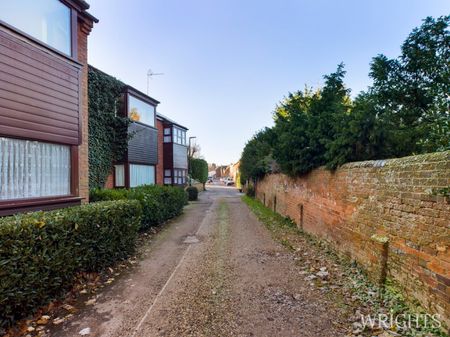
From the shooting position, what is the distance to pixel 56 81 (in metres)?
5.96

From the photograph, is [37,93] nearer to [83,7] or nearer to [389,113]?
[83,7]

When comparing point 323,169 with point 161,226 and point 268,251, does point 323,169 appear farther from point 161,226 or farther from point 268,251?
point 161,226

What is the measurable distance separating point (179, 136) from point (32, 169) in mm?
17080

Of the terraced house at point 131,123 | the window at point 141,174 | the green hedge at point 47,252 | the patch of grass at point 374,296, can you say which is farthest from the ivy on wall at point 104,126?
the patch of grass at point 374,296

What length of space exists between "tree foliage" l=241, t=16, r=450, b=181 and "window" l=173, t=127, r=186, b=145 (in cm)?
1453

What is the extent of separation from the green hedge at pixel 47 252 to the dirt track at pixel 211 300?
58cm

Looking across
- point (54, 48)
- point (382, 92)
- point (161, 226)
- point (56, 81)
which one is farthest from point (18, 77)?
point (382, 92)

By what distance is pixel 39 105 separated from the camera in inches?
216

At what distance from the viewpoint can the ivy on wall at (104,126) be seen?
11377 mm

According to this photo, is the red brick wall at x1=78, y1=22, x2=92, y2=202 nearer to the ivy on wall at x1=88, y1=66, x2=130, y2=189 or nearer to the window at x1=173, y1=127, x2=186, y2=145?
the ivy on wall at x1=88, y1=66, x2=130, y2=189

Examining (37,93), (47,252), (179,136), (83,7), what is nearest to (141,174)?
(179,136)

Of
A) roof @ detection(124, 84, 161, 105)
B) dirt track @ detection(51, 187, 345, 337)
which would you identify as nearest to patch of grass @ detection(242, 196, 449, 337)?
dirt track @ detection(51, 187, 345, 337)

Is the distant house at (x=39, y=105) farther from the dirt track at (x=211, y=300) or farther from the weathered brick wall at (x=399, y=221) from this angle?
the weathered brick wall at (x=399, y=221)

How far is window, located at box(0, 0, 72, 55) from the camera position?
16.6ft
